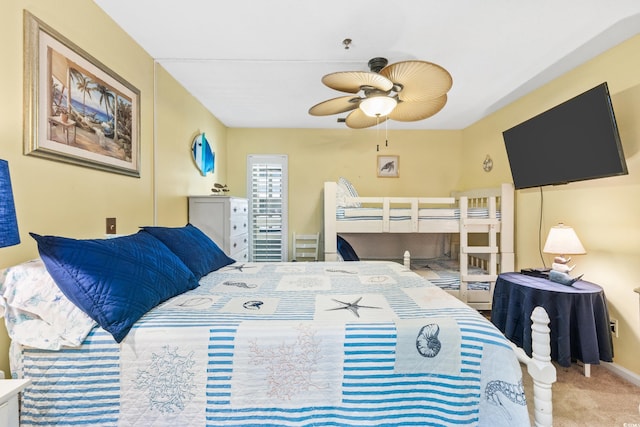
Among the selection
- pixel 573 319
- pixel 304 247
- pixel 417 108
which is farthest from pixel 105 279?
pixel 304 247

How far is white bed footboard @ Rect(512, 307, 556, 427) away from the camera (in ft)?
3.38

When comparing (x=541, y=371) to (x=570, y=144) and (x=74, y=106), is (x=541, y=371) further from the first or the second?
(x=74, y=106)

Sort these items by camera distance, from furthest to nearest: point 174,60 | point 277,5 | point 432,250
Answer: point 432,250 → point 174,60 → point 277,5

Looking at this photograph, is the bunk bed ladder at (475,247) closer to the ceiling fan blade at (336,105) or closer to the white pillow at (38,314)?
the ceiling fan blade at (336,105)

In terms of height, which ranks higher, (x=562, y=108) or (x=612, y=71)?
(x=612, y=71)

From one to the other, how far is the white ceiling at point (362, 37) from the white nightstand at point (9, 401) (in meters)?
1.95

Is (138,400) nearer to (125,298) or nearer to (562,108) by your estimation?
(125,298)

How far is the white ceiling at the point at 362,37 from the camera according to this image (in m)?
1.71

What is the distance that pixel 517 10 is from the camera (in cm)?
172

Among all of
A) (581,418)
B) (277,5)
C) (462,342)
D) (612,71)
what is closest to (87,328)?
(462,342)

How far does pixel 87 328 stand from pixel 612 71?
3481mm

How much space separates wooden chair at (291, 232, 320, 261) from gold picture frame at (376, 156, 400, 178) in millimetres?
1331

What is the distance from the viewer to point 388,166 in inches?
167

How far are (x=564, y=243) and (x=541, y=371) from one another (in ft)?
5.20
